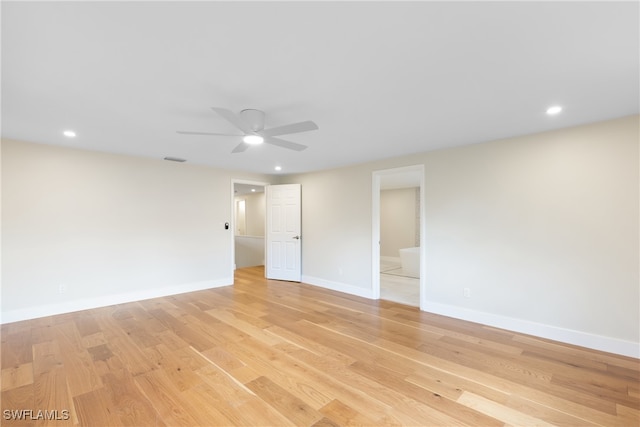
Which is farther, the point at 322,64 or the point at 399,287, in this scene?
the point at 399,287

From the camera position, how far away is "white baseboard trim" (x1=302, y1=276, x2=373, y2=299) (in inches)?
192

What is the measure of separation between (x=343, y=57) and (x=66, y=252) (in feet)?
15.1

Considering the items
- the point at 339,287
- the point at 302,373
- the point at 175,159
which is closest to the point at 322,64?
the point at 302,373

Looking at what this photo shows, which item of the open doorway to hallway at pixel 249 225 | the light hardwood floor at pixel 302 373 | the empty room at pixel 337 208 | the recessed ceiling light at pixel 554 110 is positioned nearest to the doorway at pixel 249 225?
the open doorway to hallway at pixel 249 225

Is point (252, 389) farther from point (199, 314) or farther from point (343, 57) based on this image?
point (343, 57)

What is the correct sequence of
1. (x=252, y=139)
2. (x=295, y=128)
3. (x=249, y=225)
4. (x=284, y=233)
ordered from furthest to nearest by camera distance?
(x=249, y=225), (x=284, y=233), (x=252, y=139), (x=295, y=128)

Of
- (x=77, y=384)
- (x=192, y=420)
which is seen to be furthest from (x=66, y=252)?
(x=192, y=420)

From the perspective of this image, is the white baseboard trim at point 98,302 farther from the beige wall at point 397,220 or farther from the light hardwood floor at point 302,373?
the beige wall at point 397,220

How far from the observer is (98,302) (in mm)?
4180

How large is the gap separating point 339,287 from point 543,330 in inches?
120

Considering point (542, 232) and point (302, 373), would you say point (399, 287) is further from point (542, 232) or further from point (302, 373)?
point (302, 373)

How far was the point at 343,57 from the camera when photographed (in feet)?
5.63

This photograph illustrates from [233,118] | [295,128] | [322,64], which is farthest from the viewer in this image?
[295,128]

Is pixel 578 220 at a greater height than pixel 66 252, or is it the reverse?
pixel 578 220
